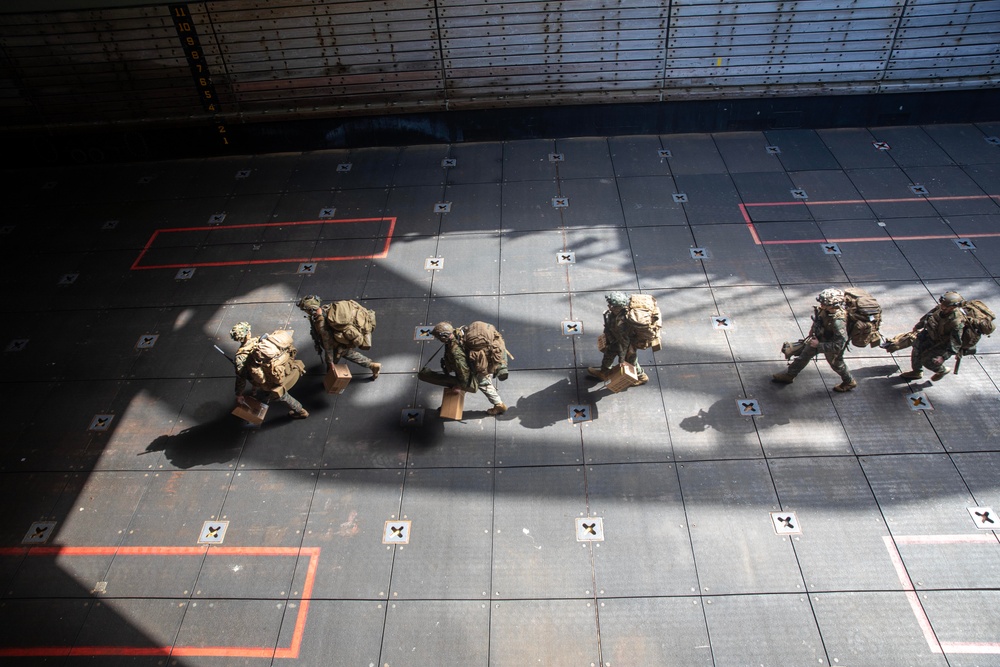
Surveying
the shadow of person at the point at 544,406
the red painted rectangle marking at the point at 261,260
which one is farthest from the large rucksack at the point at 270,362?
the red painted rectangle marking at the point at 261,260

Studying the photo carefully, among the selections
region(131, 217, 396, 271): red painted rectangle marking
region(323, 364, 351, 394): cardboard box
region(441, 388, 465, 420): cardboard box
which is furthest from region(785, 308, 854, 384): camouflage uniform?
region(131, 217, 396, 271): red painted rectangle marking

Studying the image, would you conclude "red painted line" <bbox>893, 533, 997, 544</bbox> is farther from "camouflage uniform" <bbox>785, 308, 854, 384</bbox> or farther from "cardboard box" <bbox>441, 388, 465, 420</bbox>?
"cardboard box" <bbox>441, 388, 465, 420</bbox>

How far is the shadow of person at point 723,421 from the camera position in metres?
6.82

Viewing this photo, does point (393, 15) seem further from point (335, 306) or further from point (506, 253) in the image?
point (335, 306)

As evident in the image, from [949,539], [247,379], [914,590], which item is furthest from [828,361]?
[247,379]

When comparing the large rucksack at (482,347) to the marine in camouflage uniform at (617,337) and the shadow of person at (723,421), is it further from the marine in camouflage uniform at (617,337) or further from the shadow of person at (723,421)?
the shadow of person at (723,421)

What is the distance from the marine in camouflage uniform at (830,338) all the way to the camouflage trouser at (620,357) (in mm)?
1846

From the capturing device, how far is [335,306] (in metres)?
6.78

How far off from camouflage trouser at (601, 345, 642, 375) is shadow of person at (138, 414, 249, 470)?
4.33 meters

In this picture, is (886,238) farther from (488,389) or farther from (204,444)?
(204,444)

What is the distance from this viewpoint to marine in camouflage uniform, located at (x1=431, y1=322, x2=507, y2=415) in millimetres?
6215

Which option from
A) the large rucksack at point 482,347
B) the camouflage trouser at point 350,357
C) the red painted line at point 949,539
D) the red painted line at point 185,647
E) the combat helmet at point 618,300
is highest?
the combat helmet at point 618,300

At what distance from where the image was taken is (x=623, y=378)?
22.2 feet

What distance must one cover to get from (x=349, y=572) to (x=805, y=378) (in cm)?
562
